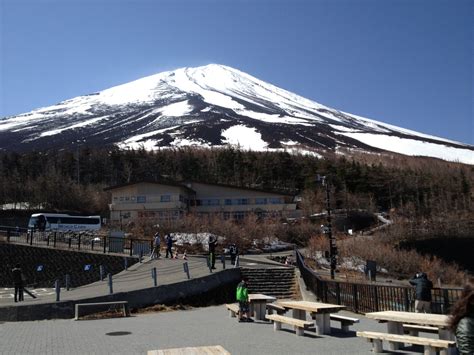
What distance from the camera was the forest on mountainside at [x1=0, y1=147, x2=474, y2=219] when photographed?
7300cm

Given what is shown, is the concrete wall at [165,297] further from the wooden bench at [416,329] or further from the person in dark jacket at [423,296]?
the wooden bench at [416,329]

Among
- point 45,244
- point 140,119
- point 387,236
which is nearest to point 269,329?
point 45,244

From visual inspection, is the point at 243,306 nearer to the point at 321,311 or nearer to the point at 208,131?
the point at 321,311

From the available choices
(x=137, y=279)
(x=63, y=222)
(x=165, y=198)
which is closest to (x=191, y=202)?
(x=165, y=198)

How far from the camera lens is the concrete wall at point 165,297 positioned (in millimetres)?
14602

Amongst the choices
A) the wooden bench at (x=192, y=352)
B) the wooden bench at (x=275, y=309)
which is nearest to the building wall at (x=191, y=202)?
the wooden bench at (x=275, y=309)

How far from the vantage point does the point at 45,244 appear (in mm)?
30812

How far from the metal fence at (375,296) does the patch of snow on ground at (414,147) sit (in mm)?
146969

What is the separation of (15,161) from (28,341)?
88.8m

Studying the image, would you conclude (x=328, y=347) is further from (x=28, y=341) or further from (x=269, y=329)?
(x=28, y=341)

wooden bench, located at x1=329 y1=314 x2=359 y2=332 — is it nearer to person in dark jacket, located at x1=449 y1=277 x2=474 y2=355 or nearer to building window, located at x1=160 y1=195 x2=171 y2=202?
person in dark jacket, located at x1=449 y1=277 x2=474 y2=355

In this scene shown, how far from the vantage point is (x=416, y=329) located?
28.9ft

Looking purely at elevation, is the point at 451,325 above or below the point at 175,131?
below

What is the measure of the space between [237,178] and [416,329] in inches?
3104
